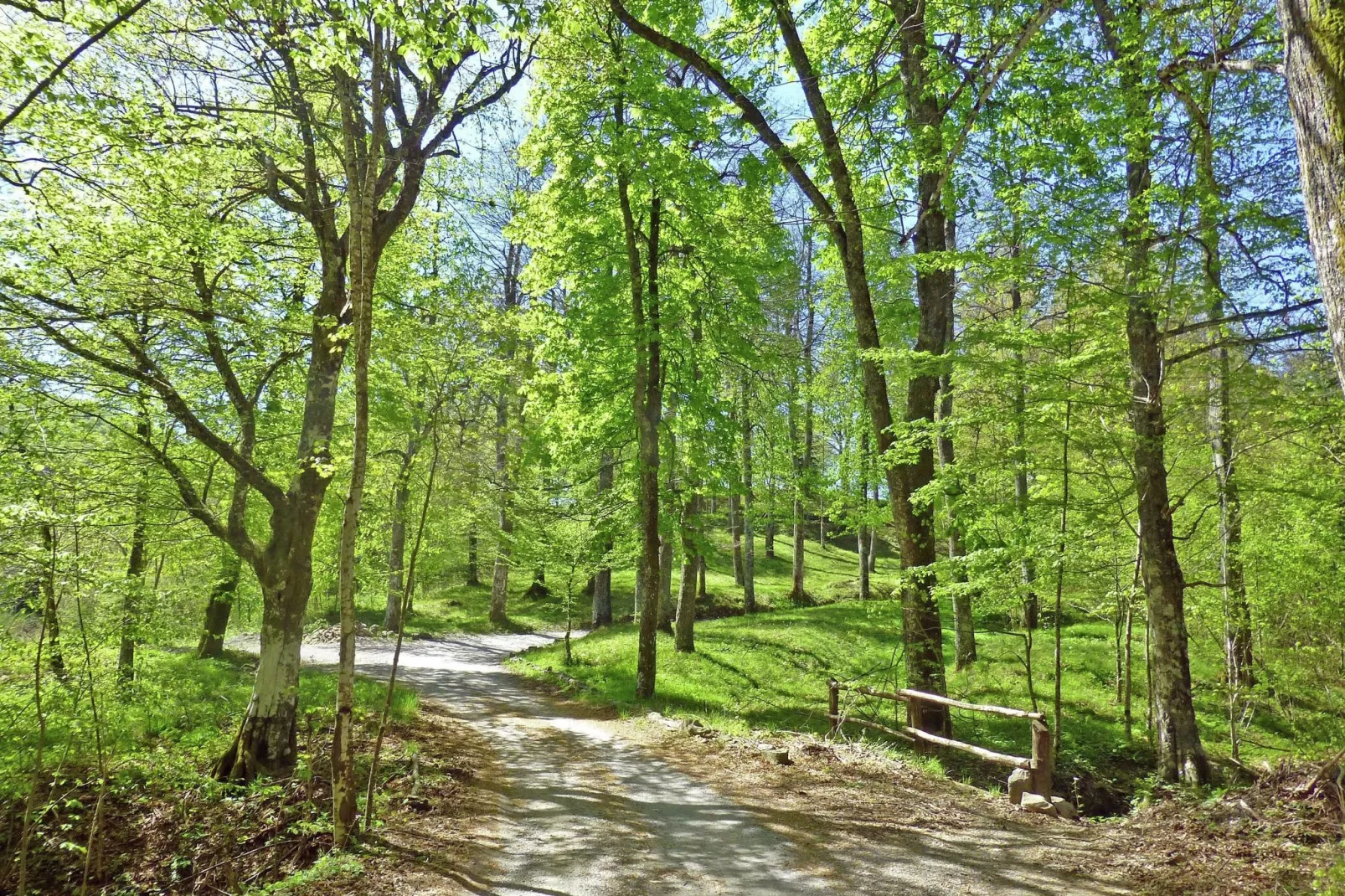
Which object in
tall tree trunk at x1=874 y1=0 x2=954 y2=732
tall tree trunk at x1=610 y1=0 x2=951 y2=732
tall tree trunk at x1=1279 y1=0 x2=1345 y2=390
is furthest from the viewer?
tall tree trunk at x1=610 y1=0 x2=951 y2=732

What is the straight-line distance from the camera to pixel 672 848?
19.4ft

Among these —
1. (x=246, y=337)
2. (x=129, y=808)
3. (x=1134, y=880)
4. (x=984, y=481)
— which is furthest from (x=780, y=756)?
Result: (x=246, y=337)

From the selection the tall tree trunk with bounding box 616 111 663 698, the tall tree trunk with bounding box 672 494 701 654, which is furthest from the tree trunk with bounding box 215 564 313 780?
the tall tree trunk with bounding box 672 494 701 654

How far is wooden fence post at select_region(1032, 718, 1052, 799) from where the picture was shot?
727 cm

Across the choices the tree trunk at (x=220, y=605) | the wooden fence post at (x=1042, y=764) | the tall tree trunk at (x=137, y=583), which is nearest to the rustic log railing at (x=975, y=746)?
the wooden fence post at (x=1042, y=764)

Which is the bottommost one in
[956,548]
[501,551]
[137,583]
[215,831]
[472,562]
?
[215,831]

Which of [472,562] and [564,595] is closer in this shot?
[564,595]

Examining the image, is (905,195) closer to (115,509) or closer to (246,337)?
(246,337)

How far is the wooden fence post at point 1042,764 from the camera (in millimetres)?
7266

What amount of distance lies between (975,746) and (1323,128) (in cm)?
751

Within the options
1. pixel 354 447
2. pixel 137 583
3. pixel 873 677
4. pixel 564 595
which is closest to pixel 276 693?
pixel 137 583

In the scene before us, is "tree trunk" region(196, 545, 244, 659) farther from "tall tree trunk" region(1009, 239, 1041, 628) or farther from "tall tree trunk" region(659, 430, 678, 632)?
"tall tree trunk" region(1009, 239, 1041, 628)

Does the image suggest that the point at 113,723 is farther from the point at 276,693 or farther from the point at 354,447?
the point at 354,447

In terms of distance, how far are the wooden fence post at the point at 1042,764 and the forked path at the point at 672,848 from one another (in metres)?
1.12
